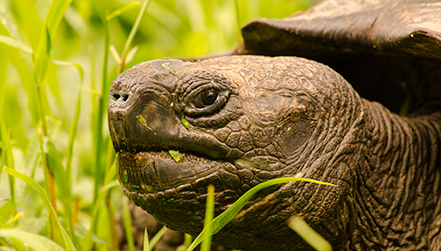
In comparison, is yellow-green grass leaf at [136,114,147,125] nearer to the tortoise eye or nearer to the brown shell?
the tortoise eye

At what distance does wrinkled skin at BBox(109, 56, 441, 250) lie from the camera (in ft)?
4.65

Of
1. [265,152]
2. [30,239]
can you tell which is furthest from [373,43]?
[30,239]

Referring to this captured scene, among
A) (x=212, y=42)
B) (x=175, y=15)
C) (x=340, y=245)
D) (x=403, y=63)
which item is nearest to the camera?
Result: (x=340, y=245)

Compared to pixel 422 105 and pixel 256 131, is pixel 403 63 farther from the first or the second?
pixel 256 131

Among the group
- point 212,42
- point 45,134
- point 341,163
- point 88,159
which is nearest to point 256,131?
point 341,163

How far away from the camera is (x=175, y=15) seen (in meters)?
5.07

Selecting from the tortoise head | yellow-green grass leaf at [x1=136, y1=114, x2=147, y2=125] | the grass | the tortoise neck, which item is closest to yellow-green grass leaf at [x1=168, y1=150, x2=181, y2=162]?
the tortoise head

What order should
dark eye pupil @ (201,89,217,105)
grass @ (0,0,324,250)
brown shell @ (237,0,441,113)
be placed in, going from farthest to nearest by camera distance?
grass @ (0,0,324,250) < brown shell @ (237,0,441,113) < dark eye pupil @ (201,89,217,105)

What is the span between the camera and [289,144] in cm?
153

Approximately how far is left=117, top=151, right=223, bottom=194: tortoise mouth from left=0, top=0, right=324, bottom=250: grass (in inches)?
10.8

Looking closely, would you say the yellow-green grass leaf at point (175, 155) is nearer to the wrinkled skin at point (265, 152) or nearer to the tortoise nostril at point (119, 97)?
the wrinkled skin at point (265, 152)

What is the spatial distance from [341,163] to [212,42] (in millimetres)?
2746

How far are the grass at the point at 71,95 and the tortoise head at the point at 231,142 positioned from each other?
338mm

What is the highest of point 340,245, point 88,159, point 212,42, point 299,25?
point 299,25
